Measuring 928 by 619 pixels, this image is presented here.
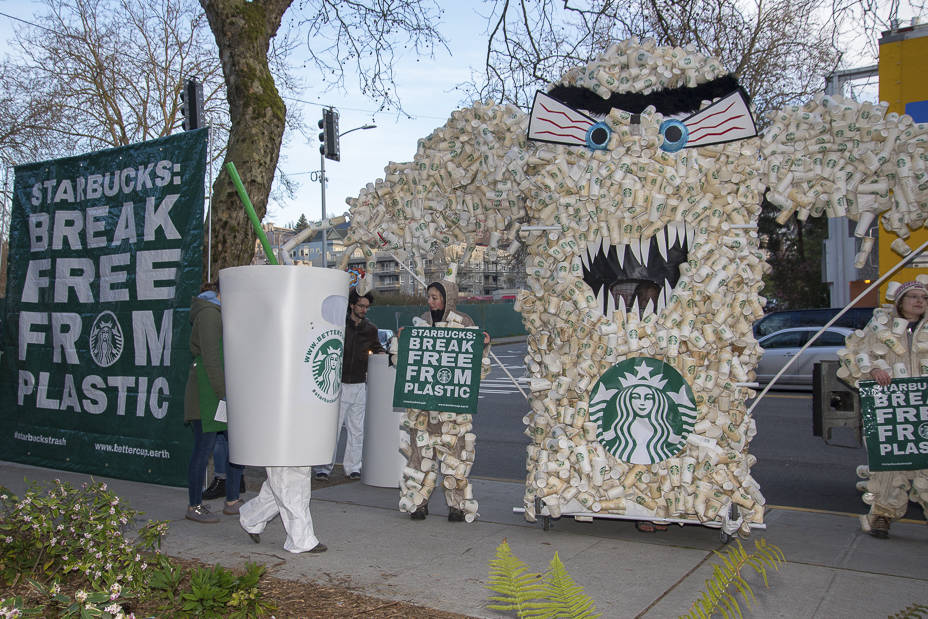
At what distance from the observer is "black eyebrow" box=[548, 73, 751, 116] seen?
5270 mm

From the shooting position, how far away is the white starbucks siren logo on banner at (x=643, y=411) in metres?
5.14

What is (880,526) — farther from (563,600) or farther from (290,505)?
(563,600)

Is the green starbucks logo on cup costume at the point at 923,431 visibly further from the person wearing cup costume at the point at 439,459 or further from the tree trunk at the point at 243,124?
the tree trunk at the point at 243,124

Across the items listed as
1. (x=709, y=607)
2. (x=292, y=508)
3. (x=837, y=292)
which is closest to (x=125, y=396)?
(x=292, y=508)

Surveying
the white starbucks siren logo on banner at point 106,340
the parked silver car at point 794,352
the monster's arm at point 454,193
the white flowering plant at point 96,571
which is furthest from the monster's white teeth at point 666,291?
the parked silver car at point 794,352

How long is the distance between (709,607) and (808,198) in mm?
3997

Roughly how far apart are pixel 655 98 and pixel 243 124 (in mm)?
4479

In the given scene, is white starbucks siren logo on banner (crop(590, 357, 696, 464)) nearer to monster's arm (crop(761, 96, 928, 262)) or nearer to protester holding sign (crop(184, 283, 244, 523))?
monster's arm (crop(761, 96, 928, 262))

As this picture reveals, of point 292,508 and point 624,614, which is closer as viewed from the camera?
point 624,614

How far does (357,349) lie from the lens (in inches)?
307

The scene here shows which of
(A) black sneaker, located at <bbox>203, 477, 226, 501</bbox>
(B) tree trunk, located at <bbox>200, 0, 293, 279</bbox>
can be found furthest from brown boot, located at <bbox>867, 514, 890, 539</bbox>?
(B) tree trunk, located at <bbox>200, 0, 293, 279</bbox>

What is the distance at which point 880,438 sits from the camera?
511 cm

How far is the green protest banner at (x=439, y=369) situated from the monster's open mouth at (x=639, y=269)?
1006 mm

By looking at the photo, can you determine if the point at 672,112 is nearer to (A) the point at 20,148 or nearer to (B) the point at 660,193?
(B) the point at 660,193
